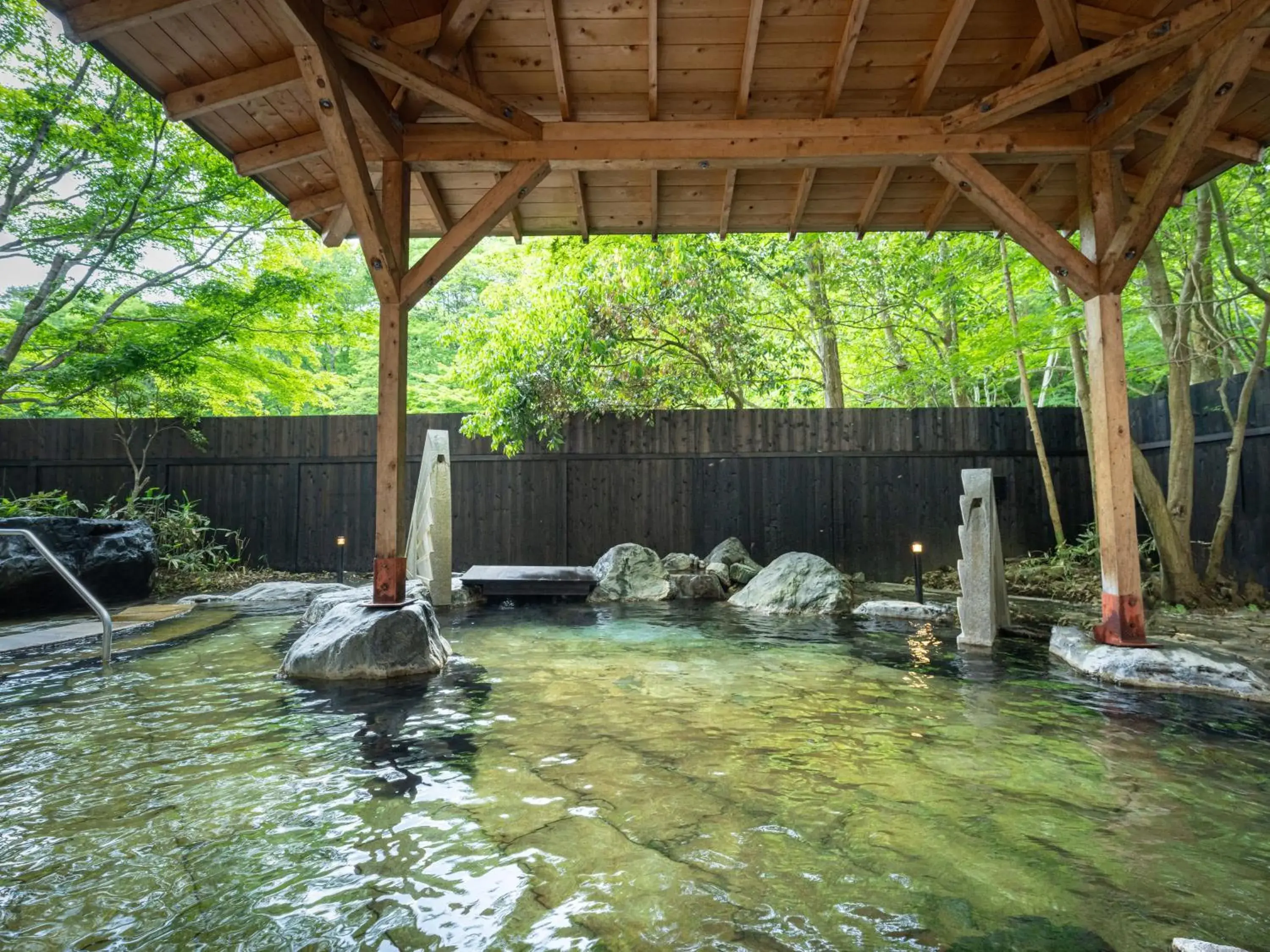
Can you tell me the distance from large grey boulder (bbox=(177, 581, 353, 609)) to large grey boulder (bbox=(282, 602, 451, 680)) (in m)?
2.94

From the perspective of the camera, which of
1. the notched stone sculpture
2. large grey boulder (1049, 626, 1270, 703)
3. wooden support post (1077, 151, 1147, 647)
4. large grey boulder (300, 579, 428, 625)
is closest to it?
large grey boulder (1049, 626, 1270, 703)

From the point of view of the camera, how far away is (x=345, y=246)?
18906mm

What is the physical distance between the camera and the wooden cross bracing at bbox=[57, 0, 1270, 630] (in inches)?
150

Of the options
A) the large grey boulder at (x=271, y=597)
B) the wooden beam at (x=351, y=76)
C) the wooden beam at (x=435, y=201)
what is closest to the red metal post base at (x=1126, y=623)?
the wooden beam at (x=435, y=201)

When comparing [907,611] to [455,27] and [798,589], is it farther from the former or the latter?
[455,27]

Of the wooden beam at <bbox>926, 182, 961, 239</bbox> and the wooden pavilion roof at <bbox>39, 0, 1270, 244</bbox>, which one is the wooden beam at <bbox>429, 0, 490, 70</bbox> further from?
the wooden beam at <bbox>926, 182, 961, 239</bbox>

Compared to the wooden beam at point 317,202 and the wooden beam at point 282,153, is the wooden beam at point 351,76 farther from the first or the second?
the wooden beam at point 317,202

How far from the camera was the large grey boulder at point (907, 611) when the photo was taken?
6.26 meters

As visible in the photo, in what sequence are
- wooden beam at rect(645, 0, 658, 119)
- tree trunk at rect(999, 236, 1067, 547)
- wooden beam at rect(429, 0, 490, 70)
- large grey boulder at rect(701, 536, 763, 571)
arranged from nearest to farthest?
1. wooden beam at rect(429, 0, 490, 70)
2. wooden beam at rect(645, 0, 658, 119)
3. tree trunk at rect(999, 236, 1067, 547)
4. large grey boulder at rect(701, 536, 763, 571)

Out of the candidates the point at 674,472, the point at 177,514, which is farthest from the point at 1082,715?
the point at 177,514

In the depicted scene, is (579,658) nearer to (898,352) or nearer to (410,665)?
(410,665)

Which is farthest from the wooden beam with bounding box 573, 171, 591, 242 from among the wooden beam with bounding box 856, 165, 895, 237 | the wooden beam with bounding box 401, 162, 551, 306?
the wooden beam with bounding box 856, 165, 895, 237

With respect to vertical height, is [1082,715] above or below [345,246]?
below

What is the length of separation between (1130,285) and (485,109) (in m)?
9.69
